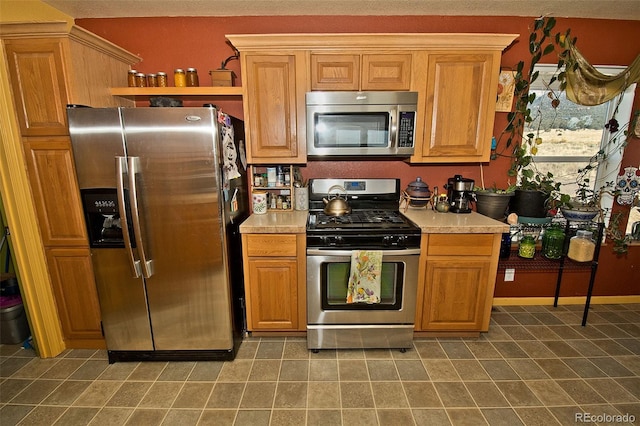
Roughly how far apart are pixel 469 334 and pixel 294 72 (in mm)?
2427

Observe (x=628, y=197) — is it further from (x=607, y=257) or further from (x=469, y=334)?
(x=469, y=334)

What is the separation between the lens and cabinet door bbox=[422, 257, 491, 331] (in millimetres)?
2109

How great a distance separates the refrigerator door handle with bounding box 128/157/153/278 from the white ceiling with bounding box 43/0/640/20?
1377mm

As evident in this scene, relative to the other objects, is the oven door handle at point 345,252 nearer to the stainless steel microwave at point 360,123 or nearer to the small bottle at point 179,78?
the stainless steel microwave at point 360,123

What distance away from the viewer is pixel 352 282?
2037 mm

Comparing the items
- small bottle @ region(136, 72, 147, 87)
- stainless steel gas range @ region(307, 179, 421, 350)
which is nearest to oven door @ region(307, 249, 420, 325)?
stainless steel gas range @ region(307, 179, 421, 350)

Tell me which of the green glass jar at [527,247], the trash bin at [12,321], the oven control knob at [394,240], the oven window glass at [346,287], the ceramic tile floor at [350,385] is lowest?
the ceramic tile floor at [350,385]

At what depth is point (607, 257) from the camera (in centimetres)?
275

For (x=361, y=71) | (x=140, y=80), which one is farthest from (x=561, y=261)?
(x=140, y=80)

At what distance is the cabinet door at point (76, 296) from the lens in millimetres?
2035

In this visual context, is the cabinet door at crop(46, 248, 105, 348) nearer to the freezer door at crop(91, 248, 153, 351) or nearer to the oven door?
the freezer door at crop(91, 248, 153, 351)

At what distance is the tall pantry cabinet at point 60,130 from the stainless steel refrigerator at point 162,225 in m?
0.23

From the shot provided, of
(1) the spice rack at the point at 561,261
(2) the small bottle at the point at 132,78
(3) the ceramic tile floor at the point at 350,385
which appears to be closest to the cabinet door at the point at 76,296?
(3) the ceramic tile floor at the point at 350,385

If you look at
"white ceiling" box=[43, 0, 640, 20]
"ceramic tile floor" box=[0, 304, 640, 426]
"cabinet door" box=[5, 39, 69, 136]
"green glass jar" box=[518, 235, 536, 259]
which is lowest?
"ceramic tile floor" box=[0, 304, 640, 426]
